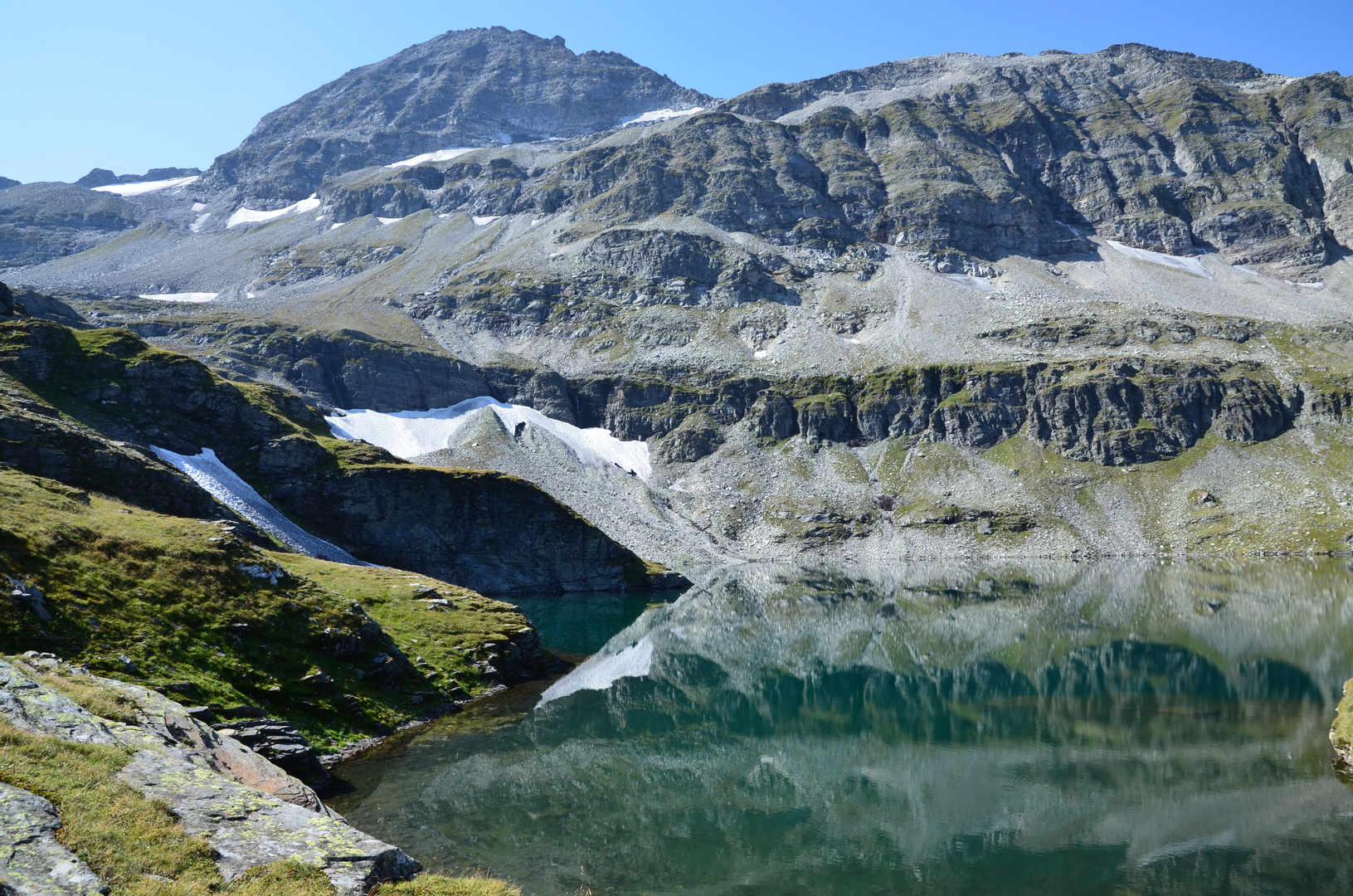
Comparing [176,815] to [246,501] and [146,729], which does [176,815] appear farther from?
[246,501]

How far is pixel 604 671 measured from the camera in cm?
5119

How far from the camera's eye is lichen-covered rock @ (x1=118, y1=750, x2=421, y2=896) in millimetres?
12539

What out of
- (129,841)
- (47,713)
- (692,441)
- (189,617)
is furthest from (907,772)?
(692,441)

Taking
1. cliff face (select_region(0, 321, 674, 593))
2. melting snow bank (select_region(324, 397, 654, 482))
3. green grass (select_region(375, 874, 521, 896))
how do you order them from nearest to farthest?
1. green grass (select_region(375, 874, 521, 896))
2. cliff face (select_region(0, 321, 674, 593))
3. melting snow bank (select_region(324, 397, 654, 482))

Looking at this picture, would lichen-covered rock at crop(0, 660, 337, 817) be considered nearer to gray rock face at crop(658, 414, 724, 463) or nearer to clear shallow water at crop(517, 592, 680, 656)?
clear shallow water at crop(517, 592, 680, 656)

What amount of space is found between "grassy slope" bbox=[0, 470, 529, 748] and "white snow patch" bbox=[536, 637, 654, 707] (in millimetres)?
5455

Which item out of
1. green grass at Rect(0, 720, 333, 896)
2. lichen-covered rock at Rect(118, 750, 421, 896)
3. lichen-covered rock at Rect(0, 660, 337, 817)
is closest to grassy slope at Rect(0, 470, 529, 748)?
lichen-covered rock at Rect(0, 660, 337, 817)

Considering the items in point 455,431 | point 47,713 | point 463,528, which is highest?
point 47,713

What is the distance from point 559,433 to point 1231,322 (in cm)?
17451

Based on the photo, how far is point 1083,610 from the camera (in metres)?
75.8

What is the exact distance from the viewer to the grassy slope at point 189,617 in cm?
2678

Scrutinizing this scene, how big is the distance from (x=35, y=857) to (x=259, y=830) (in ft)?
12.2

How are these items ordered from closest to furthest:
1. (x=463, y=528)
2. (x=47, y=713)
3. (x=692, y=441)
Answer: (x=47, y=713) < (x=463, y=528) < (x=692, y=441)

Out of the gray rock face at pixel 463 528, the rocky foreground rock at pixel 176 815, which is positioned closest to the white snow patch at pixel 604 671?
the rocky foreground rock at pixel 176 815
